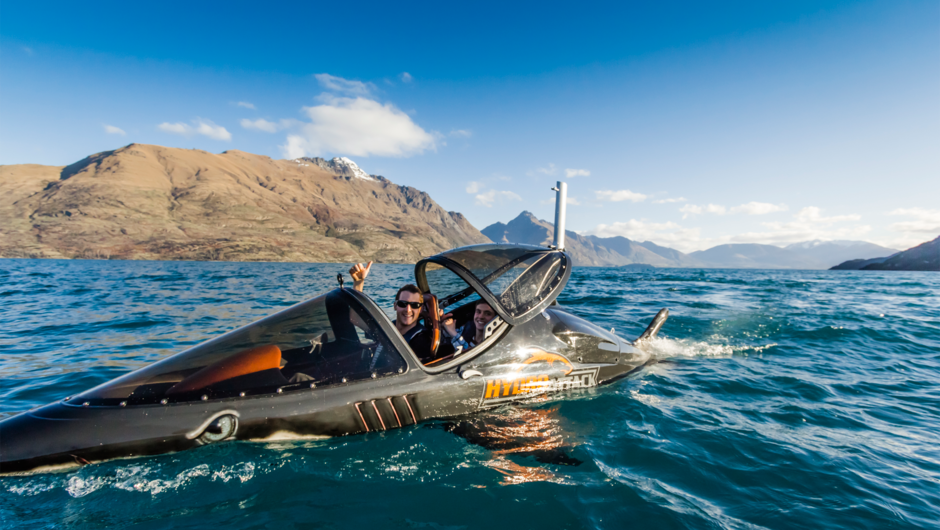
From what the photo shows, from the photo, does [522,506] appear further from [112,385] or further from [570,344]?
[112,385]

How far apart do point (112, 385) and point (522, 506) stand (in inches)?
142

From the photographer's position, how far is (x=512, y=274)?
4.92 meters

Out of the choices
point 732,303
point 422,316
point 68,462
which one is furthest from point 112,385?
point 732,303

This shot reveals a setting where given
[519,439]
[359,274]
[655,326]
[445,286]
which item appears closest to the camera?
[519,439]

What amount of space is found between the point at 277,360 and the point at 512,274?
2.79 metres

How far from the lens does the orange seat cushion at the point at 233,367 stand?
339 cm

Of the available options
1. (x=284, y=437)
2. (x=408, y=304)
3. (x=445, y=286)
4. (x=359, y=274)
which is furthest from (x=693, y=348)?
(x=284, y=437)

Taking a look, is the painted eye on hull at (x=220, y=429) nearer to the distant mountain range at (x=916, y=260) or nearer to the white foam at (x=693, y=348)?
the white foam at (x=693, y=348)

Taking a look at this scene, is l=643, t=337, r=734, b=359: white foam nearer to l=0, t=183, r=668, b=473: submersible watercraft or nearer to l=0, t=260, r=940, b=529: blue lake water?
l=0, t=260, r=940, b=529: blue lake water

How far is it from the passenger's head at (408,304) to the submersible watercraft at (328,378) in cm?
33

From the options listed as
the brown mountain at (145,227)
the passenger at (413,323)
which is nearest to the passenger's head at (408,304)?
the passenger at (413,323)

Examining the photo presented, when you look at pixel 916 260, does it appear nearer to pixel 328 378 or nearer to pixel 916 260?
pixel 916 260

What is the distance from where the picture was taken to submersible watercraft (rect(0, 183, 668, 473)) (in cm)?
311

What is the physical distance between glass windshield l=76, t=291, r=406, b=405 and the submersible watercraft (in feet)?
0.03
